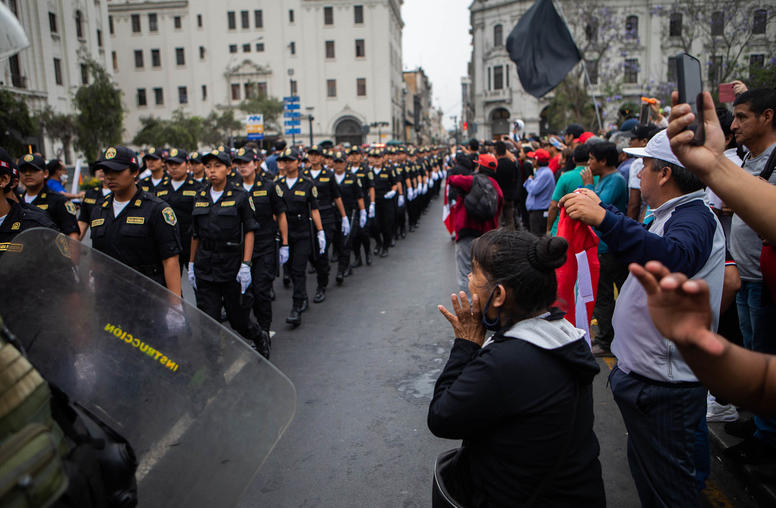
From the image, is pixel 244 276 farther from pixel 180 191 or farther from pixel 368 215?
pixel 368 215

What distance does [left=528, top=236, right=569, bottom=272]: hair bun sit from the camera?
195 centimetres

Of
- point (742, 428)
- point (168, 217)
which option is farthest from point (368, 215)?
point (742, 428)

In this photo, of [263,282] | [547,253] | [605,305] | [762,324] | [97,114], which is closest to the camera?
[547,253]

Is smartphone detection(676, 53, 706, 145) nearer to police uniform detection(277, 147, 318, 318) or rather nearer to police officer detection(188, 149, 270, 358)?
police officer detection(188, 149, 270, 358)

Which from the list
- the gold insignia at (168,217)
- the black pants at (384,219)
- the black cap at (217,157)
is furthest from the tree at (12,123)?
the gold insignia at (168,217)

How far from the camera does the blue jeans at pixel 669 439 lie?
2404mm

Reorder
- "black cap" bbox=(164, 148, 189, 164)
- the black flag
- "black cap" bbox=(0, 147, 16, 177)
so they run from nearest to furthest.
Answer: "black cap" bbox=(0, 147, 16, 177)
"black cap" bbox=(164, 148, 189, 164)
the black flag

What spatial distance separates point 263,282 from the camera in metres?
5.81

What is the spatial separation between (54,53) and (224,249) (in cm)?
4022

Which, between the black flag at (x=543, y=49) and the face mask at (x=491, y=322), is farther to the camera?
the black flag at (x=543, y=49)

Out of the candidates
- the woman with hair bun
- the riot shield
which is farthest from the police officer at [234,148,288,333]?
the woman with hair bun

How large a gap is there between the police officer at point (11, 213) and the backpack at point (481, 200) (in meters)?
3.92

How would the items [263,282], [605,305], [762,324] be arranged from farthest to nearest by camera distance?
[263,282] < [605,305] < [762,324]

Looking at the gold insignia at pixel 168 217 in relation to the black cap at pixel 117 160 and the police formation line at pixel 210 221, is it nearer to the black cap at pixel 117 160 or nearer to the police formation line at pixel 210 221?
the police formation line at pixel 210 221
